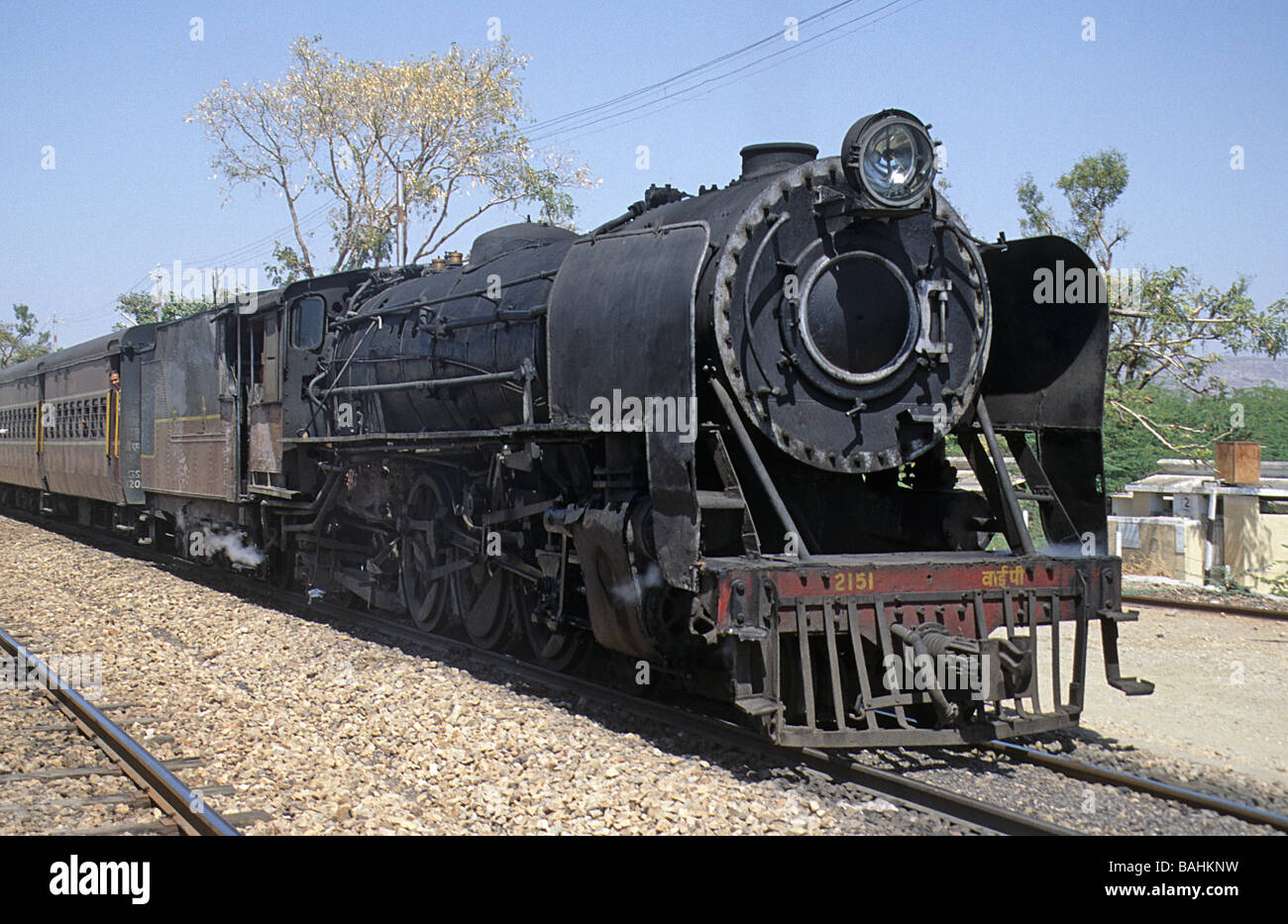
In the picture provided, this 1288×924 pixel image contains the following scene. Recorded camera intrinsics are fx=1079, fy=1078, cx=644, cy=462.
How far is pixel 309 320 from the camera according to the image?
35.6ft

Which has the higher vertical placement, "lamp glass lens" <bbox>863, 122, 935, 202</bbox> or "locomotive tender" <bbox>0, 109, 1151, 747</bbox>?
"lamp glass lens" <bbox>863, 122, 935, 202</bbox>

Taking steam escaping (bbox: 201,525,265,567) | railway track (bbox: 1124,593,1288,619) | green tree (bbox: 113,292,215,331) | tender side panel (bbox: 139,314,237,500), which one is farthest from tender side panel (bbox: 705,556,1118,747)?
green tree (bbox: 113,292,215,331)

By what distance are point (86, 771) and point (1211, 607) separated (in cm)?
1036

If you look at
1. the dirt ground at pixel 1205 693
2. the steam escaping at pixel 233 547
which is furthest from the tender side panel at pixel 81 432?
the dirt ground at pixel 1205 693

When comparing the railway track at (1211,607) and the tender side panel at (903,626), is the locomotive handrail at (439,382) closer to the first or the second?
the tender side panel at (903,626)

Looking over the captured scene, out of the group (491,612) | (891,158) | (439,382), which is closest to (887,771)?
(891,158)

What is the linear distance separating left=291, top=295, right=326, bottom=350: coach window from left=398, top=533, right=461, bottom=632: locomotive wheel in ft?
8.51

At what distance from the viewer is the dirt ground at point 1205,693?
254 inches

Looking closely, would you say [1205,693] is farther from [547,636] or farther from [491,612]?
[491,612]

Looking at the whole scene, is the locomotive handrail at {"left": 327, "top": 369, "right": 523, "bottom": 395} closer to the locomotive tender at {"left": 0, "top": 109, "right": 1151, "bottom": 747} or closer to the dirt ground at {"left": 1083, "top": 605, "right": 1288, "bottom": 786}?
the locomotive tender at {"left": 0, "top": 109, "right": 1151, "bottom": 747}

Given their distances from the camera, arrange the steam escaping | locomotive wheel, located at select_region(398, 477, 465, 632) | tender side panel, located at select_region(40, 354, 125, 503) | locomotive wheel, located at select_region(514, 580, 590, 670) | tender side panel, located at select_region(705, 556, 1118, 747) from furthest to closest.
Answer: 1. tender side panel, located at select_region(40, 354, 125, 503)
2. the steam escaping
3. locomotive wheel, located at select_region(398, 477, 465, 632)
4. locomotive wheel, located at select_region(514, 580, 590, 670)
5. tender side panel, located at select_region(705, 556, 1118, 747)

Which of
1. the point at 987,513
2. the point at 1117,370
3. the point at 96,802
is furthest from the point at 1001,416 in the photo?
the point at 1117,370

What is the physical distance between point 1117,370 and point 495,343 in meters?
14.9

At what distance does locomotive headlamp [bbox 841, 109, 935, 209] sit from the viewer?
238 inches
